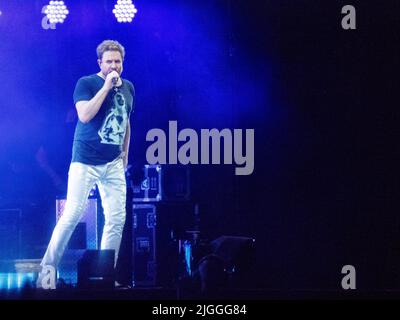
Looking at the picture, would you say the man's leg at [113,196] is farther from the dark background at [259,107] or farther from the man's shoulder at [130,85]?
the man's shoulder at [130,85]

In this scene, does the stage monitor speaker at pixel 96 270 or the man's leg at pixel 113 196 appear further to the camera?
the man's leg at pixel 113 196

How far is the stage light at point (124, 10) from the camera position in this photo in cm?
824

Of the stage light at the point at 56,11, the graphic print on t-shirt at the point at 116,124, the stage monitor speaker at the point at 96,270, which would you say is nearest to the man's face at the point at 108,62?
the graphic print on t-shirt at the point at 116,124

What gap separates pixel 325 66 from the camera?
831 cm

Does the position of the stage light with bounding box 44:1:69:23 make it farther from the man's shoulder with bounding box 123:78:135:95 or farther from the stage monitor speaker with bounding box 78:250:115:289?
the stage monitor speaker with bounding box 78:250:115:289

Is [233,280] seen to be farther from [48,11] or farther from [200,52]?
[48,11]

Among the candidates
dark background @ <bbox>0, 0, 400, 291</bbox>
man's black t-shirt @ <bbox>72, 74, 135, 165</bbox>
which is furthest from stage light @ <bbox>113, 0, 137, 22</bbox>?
man's black t-shirt @ <bbox>72, 74, 135, 165</bbox>

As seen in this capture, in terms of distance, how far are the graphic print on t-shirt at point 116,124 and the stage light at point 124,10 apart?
603 mm

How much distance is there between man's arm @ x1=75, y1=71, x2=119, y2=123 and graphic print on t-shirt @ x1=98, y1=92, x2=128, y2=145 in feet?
0.32

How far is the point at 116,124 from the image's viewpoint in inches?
323

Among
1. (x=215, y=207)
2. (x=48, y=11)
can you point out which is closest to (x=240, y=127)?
(x=215, y=207)

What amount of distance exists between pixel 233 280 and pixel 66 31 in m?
2.39

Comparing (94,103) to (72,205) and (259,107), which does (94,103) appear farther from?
(259,107)

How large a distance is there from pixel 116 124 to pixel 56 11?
102 centimetres
